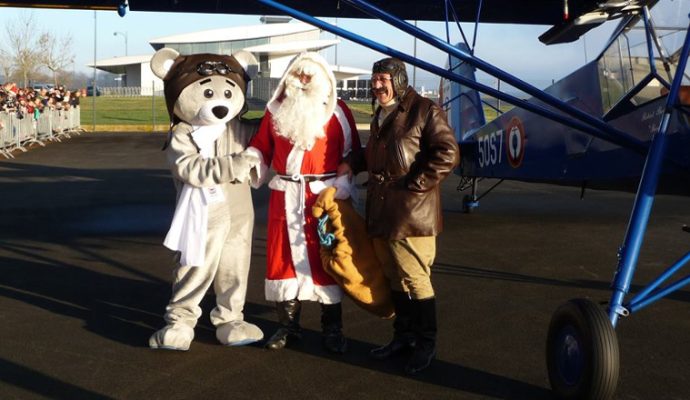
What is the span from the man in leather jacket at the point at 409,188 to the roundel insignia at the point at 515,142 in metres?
3.58

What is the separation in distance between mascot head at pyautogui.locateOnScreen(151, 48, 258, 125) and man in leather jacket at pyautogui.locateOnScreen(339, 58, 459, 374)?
35.8 inches

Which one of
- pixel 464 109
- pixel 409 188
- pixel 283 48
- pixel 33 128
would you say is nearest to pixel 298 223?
pixel 409 188

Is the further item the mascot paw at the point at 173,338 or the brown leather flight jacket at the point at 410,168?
the mascot paw at the point at 173,338

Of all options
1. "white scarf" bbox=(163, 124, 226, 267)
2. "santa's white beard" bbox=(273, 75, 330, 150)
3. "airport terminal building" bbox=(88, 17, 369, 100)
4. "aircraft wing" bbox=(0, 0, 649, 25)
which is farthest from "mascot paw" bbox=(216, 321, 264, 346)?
"airport terminal building" bbox=(88, 17, 369, 100)

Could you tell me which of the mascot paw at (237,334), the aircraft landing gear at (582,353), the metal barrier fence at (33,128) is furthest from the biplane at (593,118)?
the metal barrier fence at (33,128)

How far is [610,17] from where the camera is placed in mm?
4977

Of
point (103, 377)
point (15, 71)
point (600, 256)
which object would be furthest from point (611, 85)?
point (15, 71)

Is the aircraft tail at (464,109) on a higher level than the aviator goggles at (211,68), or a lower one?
lower

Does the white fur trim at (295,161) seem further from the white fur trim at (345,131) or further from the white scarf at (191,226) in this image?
the white scarf at (191,226)

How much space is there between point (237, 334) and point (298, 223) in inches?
28.7

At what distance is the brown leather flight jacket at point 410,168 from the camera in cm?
377

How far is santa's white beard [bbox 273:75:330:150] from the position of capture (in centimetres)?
402

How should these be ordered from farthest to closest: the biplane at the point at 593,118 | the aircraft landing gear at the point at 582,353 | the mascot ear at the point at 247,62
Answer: the mascot ear at the point at 247,62 → the biplane at the point at 593,118 → the aircraft landing gear at the point at 582,353

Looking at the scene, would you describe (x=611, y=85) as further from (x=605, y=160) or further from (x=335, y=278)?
(x=335, y=278)
